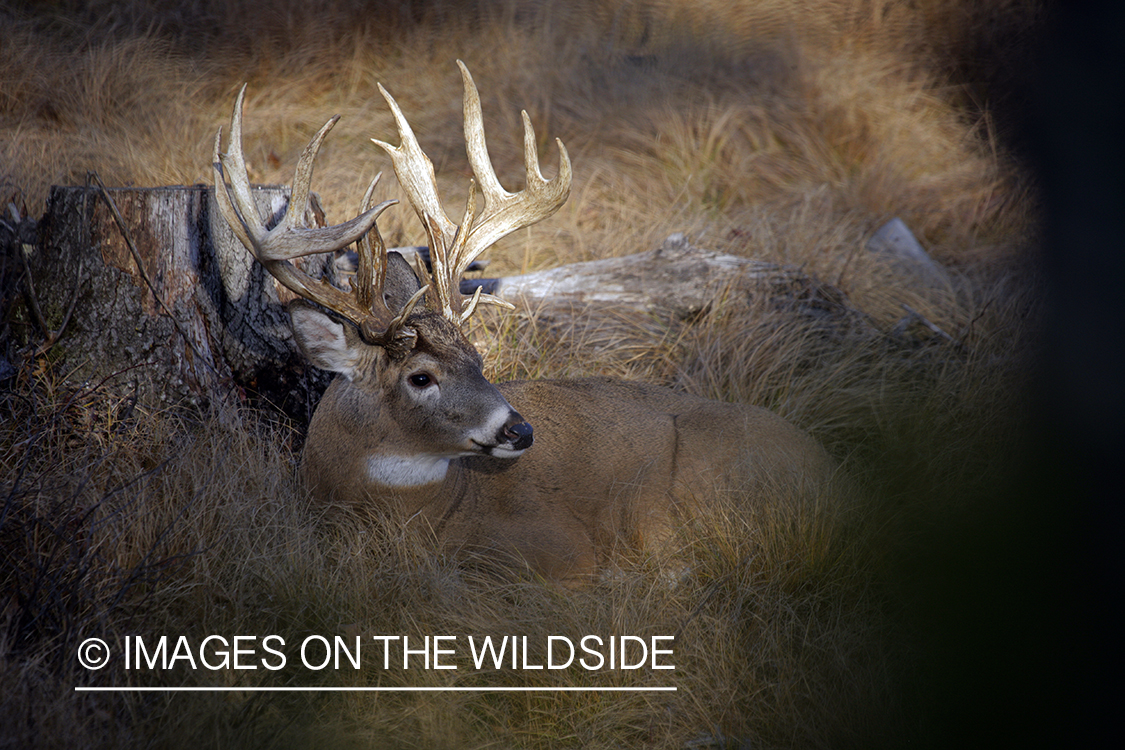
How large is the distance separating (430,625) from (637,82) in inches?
284

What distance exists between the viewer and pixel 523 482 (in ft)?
12.4

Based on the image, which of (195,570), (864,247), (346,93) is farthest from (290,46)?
(195,570)

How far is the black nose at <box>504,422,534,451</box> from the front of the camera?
319 centimetres

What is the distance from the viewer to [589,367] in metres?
4.92

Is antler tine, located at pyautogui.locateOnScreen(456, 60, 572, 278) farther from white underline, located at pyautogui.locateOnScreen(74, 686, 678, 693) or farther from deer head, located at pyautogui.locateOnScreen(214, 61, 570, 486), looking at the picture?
white underline, located at pyautogui.locateOnScreen(74, 686, 678, 693)

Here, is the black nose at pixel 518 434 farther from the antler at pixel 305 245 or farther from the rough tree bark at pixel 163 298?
the rough tree bark at pixel 163 298

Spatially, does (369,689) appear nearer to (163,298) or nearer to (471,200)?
(471,200)

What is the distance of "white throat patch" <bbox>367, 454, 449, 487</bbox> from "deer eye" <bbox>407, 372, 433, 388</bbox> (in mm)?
286

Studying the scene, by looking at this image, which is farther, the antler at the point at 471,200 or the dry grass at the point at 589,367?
the antler at the point at 471,200

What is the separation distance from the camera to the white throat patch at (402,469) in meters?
3.35

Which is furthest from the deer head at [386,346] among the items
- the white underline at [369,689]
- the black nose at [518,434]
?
the white underline at [369,689]

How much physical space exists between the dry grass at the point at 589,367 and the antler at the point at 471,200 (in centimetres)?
108

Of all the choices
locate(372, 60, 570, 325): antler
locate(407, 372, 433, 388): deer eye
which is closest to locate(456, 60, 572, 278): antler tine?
locate(372, 60, 570, 325): antler

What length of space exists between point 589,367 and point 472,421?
178 cm
